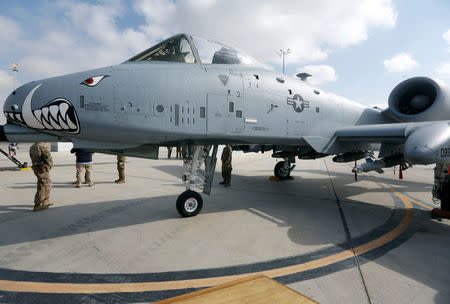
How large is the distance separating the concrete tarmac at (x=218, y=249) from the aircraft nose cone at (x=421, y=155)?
134 centimetres

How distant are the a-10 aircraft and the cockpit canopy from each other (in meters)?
0.02

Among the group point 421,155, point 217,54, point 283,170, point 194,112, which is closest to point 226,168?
point 283,170

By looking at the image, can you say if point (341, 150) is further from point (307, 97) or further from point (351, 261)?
point (351, 261)

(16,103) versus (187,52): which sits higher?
(187,52)

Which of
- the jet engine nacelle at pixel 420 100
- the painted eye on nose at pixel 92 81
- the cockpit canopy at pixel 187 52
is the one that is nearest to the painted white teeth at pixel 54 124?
the painted eye on nose at pixel 92 81

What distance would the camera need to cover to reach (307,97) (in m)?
5.93

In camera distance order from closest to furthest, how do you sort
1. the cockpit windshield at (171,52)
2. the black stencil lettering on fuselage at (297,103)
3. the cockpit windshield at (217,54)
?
the cockpit windshield at (171,52) < the cockpit windshield at (217,54) < the black stencil lettering on fuselage at (297,103)

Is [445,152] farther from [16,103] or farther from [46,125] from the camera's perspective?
[16,103]

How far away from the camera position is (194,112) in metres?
4.32

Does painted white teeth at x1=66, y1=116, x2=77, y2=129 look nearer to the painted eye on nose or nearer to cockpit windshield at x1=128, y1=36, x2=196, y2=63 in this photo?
the painted eye on nose

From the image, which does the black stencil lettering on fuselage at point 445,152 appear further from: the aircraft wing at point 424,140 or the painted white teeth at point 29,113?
the painted white teeth at point 29,113

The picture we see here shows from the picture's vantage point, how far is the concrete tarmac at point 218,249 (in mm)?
2645

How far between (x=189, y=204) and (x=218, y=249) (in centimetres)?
175

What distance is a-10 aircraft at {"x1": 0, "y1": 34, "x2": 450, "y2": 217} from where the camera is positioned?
3670 mm
